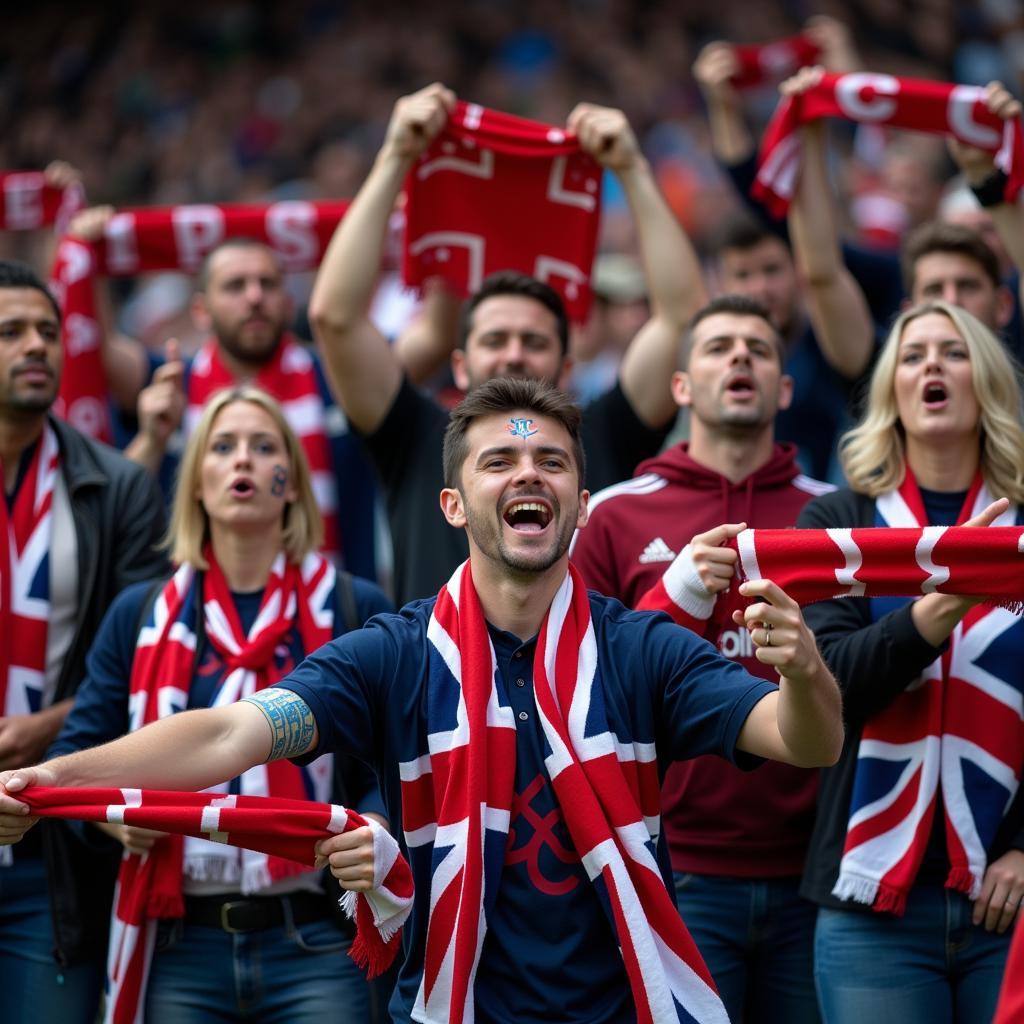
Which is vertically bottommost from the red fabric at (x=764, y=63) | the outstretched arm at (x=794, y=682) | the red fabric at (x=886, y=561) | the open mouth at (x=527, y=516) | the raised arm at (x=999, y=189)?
Result: the outstretched arm at (x=794, y=682)

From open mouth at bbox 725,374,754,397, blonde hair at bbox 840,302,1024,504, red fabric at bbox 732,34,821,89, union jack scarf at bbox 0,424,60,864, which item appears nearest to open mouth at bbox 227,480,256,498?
union jack scarf at bbox 0,424,60,864

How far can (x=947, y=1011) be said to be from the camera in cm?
374

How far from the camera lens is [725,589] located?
3.70 meters

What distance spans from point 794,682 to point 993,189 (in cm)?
281

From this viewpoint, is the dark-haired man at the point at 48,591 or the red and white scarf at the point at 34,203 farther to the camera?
the red and white scarf at the point at 34,203

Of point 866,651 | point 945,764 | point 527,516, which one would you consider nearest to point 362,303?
point 527,516

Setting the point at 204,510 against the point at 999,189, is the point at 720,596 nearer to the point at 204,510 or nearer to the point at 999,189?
the point at 204,510

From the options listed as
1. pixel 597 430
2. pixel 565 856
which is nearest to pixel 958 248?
pixel 597 430

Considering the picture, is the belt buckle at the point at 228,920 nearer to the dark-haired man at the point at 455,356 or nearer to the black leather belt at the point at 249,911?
the black leather belt at the point at 249,911

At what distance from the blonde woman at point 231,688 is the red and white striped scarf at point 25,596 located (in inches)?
11.0

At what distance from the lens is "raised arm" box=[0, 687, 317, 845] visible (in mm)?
3094

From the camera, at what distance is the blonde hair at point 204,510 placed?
4578 mm

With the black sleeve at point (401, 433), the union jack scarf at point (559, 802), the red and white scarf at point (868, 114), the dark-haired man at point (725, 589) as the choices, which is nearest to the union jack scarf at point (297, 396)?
the black sleeve at point (401, 433)

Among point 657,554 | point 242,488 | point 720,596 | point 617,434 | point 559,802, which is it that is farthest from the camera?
point 617,434
